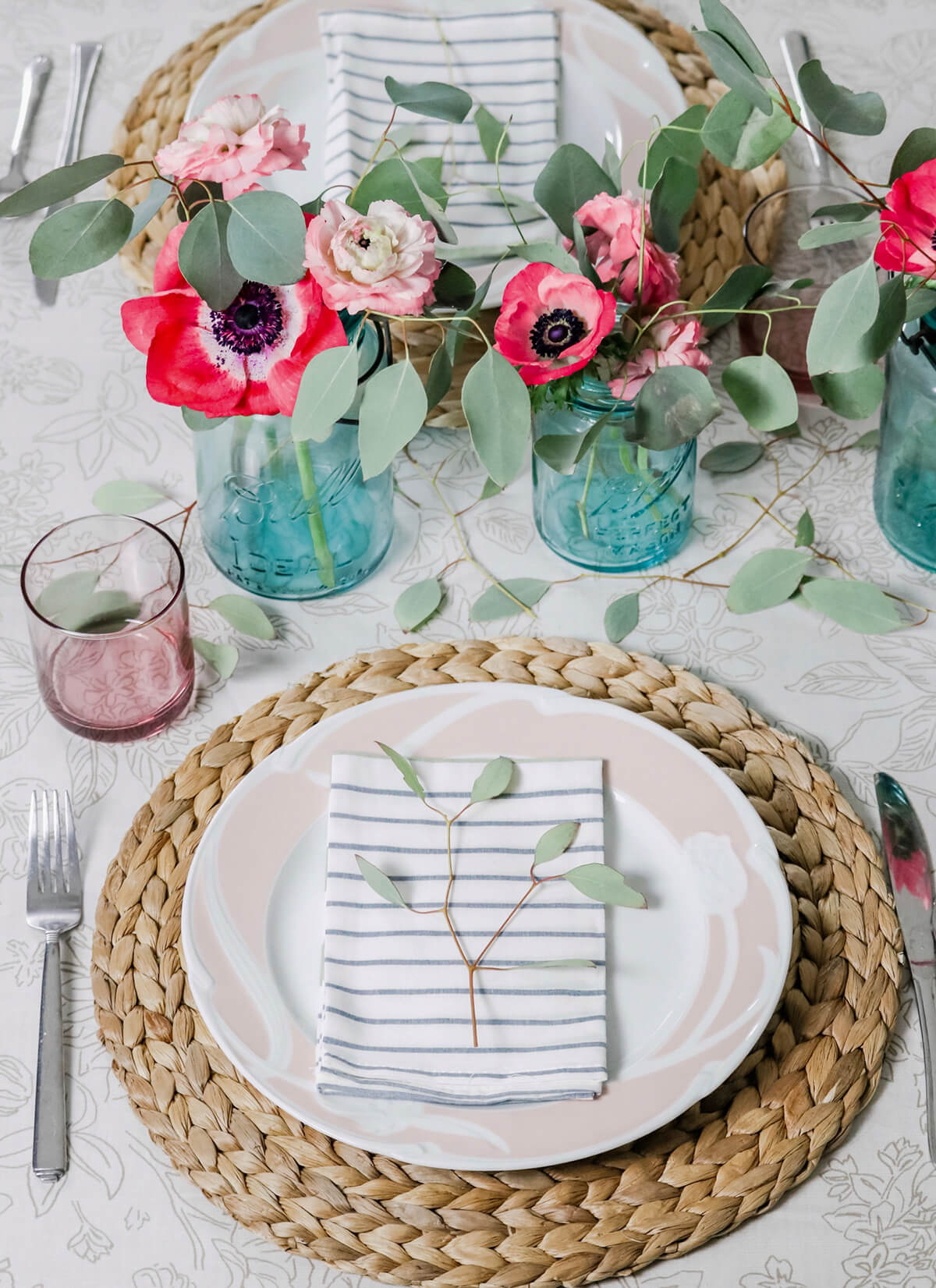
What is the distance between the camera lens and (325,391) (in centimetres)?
71

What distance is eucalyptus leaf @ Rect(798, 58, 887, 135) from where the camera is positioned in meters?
0.76

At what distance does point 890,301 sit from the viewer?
72 centimetres

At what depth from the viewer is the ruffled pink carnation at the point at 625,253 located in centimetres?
78

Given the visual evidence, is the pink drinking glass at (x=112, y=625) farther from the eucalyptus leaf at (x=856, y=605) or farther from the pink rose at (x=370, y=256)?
the eucalyptus leaf at (x=856, y=605)

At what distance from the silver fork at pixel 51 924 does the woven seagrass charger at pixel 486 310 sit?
0.41 meters

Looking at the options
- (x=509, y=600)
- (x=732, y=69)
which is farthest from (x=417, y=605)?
(x=732, y=69)

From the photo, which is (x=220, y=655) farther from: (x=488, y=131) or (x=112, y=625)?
(x=488, y=131)

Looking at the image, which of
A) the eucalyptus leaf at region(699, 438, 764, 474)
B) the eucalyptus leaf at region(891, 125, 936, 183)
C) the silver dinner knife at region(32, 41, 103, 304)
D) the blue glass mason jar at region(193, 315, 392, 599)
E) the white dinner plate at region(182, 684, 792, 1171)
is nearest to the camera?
the white dinner plate at region(182, 684, 792, 1171)

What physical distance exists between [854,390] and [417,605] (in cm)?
33

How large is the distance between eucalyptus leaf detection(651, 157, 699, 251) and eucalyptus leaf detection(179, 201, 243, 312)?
0.94 ft

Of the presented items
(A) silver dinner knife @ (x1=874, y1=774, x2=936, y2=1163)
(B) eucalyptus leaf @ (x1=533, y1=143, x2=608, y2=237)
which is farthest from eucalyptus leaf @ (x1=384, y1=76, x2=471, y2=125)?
(A) silver dinner knife @ (x1=874, y1=774, x2=936, y2=1163)

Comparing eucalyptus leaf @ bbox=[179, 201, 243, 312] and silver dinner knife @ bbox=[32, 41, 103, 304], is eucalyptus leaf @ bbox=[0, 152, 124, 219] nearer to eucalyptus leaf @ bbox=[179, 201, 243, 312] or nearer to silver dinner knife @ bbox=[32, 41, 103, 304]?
eucalyptus leaf @ bbox=[179, 201, 243, 312]

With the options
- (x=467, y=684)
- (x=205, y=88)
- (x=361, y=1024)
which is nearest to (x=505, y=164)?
(x=205, y=88)

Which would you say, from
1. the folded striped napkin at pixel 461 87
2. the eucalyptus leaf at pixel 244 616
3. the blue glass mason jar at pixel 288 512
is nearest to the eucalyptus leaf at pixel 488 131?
the folded striped napkin at pixel 461 87
